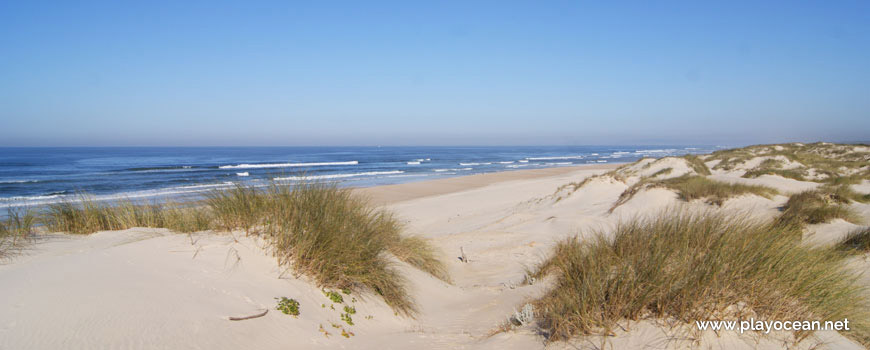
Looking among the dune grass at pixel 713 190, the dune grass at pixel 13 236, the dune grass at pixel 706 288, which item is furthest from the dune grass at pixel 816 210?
the dune grass at pixel 13 236

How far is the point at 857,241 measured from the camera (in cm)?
582

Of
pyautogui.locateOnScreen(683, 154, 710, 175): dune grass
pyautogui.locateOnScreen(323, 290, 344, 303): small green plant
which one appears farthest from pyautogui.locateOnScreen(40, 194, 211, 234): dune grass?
pyautogui.locateOnScreen(683, 154, 710, 175): dune grass

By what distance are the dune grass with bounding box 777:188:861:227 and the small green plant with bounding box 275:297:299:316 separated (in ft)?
22.7

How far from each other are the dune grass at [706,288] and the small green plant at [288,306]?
2.17 meters

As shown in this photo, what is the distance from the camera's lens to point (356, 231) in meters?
5.00

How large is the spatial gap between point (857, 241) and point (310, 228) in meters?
7.15

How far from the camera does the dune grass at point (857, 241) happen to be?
18.2ft

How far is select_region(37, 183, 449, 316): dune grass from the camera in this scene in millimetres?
4438

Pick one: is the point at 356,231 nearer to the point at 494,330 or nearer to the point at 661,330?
the point at 494,330

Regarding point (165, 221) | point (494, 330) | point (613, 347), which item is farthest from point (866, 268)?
point (165, 221)

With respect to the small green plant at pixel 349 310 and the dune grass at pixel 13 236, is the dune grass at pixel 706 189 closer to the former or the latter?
the small green plant at pixel 349 310

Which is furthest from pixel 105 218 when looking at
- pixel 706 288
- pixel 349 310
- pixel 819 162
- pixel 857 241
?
pixel 819 162

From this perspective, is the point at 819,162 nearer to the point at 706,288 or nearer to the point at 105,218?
the point at 706,288

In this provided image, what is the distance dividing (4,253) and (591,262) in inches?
224
